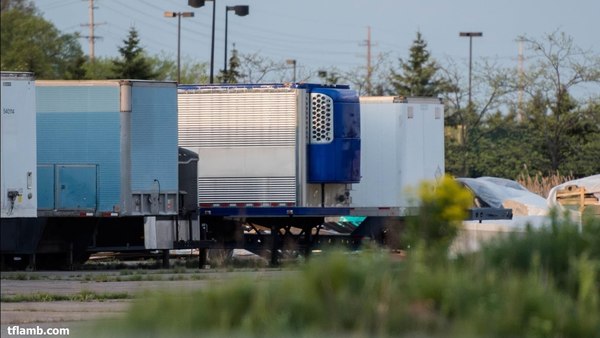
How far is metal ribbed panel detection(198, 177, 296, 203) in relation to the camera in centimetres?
2717

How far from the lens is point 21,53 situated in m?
72.8

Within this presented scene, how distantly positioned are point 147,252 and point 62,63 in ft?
195

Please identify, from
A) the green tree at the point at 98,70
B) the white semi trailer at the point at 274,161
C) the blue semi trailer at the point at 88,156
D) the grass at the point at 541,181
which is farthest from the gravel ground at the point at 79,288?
the green tree at the point at 98,70

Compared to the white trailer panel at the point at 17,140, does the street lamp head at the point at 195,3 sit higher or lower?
higher

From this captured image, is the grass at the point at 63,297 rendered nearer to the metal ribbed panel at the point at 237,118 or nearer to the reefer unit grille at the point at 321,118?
the metal ribbed panel at the point at 237,118

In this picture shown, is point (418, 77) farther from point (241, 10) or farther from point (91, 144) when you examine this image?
point (91, 144)

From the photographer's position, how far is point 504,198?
3453cm

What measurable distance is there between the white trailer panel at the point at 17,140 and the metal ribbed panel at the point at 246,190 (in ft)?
17.7

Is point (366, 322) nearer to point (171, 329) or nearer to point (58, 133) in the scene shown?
point (171, 329)

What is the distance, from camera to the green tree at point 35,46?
236ft

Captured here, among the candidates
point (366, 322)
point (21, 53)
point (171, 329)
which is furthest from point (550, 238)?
point (21, 53)

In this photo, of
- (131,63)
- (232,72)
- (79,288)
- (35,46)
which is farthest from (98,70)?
(79,288)

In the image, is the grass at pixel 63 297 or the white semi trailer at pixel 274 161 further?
the white semi trailer at pixel 274 161

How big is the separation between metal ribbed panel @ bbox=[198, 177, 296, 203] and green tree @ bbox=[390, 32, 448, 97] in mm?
33913
